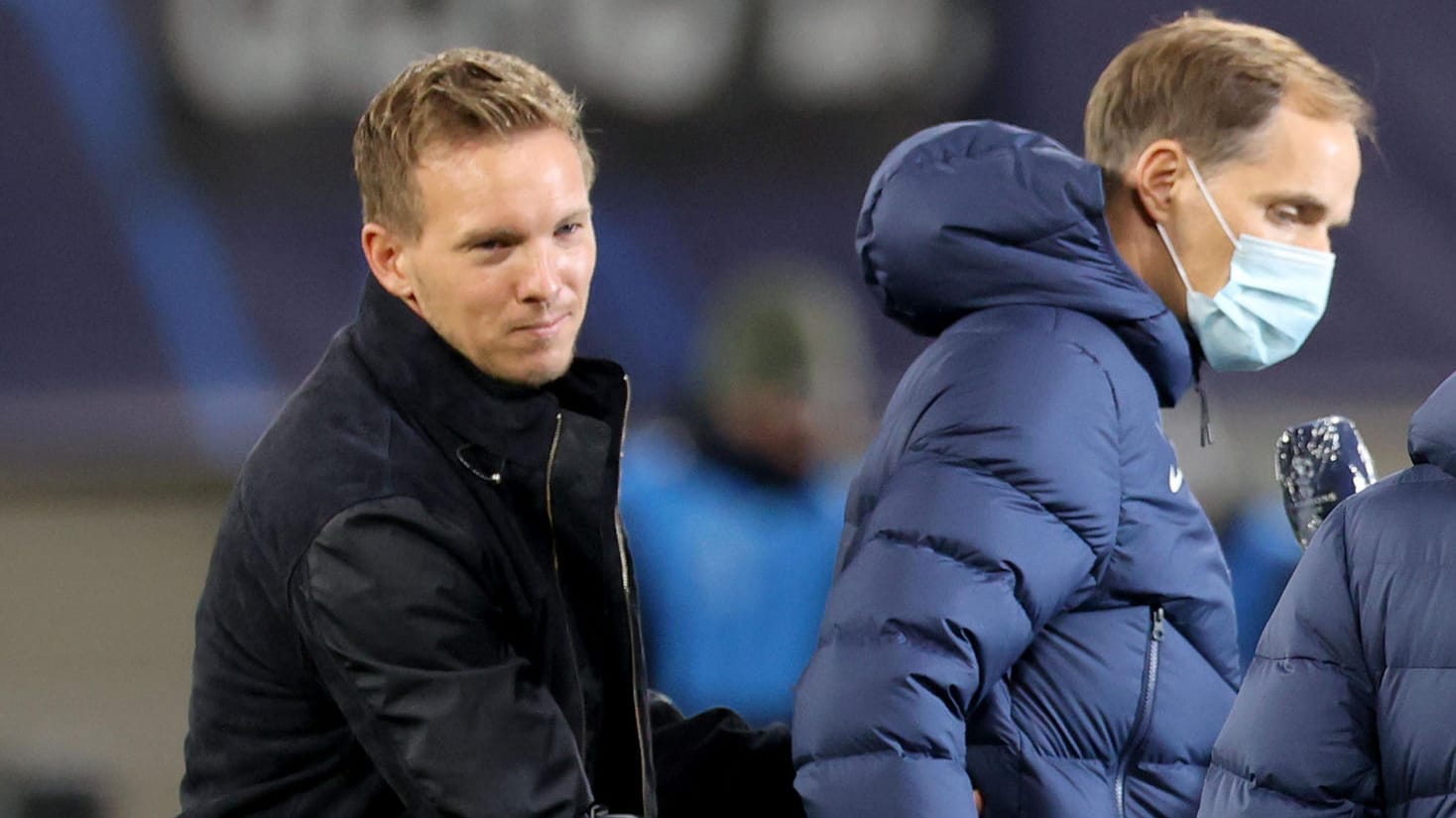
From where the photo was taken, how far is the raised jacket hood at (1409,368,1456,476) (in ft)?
5.10

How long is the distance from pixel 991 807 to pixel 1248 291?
2.07 feet

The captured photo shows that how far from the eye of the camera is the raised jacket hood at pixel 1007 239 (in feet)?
6.86

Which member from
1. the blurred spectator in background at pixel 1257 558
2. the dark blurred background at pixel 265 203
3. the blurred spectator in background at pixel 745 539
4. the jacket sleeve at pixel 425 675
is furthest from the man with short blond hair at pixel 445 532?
the dark blurred background at pixel 265 203

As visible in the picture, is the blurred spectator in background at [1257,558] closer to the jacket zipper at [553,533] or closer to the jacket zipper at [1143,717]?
the jacket zipper at [1143,717]

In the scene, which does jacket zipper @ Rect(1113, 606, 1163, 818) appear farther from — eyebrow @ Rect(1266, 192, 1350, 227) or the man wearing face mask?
eyebrow @ Rect(1266, 192, 1350, 227)

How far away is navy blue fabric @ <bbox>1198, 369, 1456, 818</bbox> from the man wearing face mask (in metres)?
0.32

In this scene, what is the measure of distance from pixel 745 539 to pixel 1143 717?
171cm

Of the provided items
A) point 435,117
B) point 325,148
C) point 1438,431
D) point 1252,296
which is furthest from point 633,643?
point 325,148

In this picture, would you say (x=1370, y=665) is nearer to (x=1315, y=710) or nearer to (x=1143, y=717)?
(x=1315, y=710)

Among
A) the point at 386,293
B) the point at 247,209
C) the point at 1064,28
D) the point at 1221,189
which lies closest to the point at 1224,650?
the point at 1221,189

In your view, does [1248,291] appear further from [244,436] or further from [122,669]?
[122,669]

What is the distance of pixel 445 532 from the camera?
68.0 inches

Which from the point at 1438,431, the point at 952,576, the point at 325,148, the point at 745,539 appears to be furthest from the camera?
the point at 325,148

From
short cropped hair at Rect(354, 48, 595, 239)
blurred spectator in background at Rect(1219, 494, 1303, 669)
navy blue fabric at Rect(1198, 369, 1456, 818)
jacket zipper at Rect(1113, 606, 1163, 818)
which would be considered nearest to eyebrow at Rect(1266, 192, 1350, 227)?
jacket zipper at Rect(1113, 606, 1163, 818)
